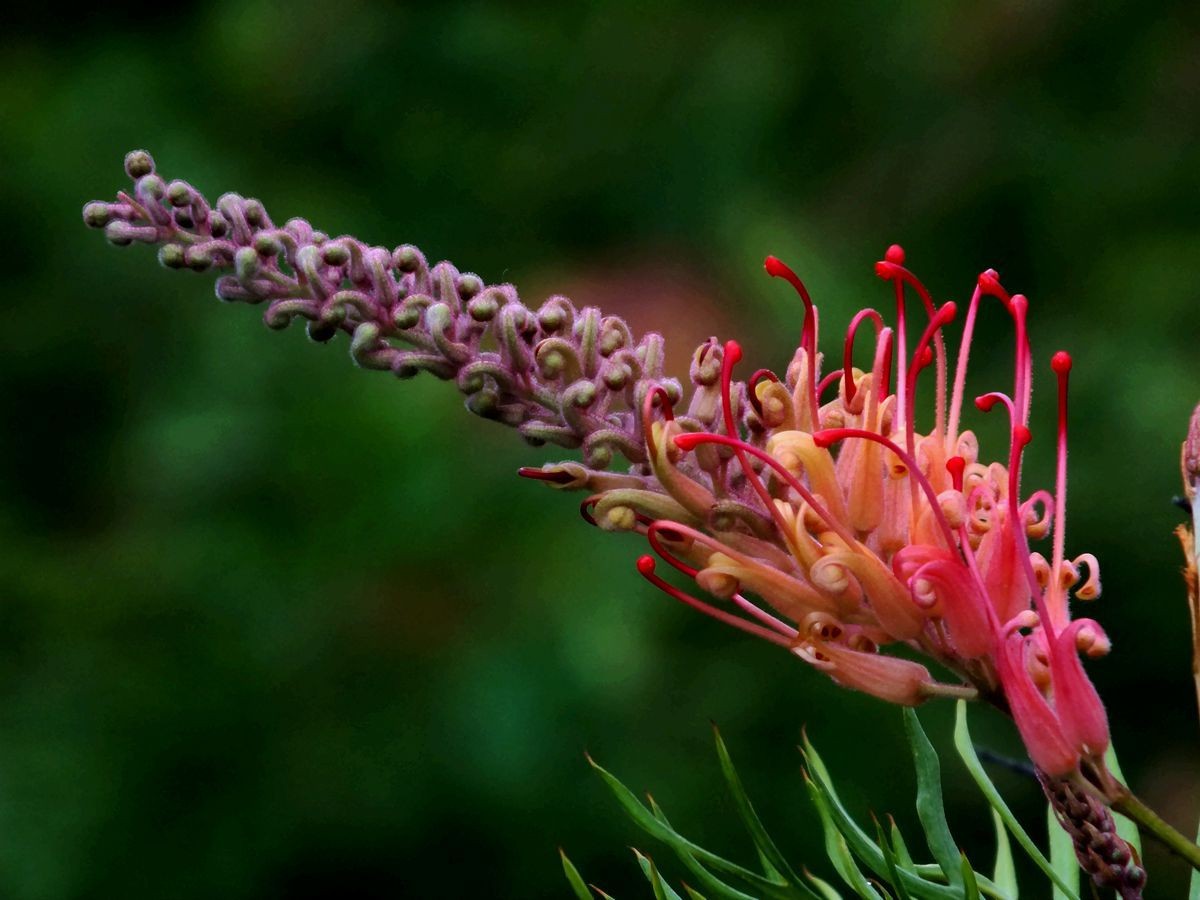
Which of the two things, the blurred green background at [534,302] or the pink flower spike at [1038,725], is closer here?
the pink flower spike at [1038,725]

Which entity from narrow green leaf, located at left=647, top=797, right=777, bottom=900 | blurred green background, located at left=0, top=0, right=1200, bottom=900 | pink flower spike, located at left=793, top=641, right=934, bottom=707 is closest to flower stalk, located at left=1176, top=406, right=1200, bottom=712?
pink flower spike, located at left=793, top=641, right=934, bottom=707

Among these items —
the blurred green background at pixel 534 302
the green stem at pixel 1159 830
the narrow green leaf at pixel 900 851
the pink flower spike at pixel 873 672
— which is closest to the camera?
the green stem at pixel 1159 830

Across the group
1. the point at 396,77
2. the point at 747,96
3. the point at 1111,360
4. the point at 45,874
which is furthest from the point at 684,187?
the point at 45,874

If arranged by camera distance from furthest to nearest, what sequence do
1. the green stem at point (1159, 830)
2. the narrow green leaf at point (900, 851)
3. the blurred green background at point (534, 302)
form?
1. the blurred green background at point (534, 302)
2. the narrow green leaf at point (900, 851)
3. the green stem at point (1159, 830)

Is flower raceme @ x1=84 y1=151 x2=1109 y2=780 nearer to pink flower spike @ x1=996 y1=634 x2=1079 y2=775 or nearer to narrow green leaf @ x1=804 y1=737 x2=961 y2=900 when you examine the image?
pink flower spike @ x1=996 y1=634 x2=1079 y2=775

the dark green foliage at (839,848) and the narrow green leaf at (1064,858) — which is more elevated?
the narrow green leaf at (1064,858)

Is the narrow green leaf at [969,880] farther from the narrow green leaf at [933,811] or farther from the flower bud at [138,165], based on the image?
the flower bud at [138,165]

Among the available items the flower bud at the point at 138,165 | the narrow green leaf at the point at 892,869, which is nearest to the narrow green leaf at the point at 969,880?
the narrow green leaf at the point at 892,869
